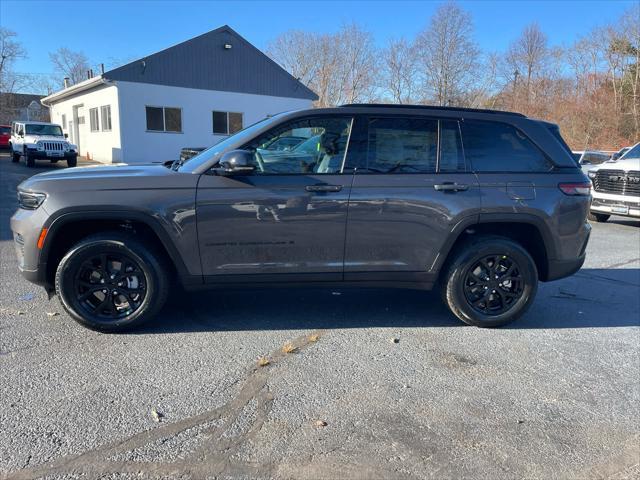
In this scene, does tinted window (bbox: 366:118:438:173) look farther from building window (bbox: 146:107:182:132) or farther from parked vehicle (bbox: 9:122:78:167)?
parked vehicle (bbox: 9:122:78:167)

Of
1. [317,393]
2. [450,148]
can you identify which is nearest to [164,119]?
[450,148]

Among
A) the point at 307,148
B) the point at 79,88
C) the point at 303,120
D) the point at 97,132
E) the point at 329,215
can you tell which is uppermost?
the point at 79,88

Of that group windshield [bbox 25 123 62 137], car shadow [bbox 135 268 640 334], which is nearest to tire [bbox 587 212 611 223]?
car shadow [bbox 135 268 640 334]

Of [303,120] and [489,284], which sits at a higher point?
[303,120]

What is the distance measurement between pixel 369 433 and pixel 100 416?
1.53 metres

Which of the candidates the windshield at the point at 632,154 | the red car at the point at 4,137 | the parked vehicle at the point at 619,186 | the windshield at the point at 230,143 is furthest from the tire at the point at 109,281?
the red car at the point at 4,137

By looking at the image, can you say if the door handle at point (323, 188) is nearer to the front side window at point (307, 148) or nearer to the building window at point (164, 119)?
the front side window at point (307, 148)

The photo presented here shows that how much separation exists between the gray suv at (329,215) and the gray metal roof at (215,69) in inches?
747

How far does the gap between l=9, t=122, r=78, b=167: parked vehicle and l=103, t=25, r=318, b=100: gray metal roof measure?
11.4 feet

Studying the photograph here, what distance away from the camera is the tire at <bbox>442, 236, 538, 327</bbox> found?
13.9 ft

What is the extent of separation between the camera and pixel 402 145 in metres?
4.11

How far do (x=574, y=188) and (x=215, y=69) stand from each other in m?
21.7

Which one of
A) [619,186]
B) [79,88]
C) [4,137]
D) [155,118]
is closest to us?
[619,186]

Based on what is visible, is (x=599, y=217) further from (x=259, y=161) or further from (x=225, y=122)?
(x=225, y=122)
